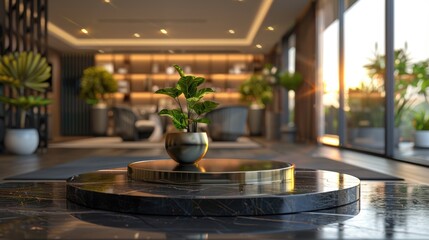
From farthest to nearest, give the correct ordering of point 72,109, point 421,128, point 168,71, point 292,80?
1. point 72,109
2. point 168,71
3. point 292,80
4. point 421,128

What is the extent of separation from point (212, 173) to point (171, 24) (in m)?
9.07

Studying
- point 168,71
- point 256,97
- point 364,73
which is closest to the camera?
point 364,73

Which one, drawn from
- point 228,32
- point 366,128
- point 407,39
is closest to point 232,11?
point 228,32

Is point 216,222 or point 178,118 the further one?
point 178,118

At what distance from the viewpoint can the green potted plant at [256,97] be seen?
13617 millimetres

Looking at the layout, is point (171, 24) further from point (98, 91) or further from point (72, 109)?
point (72, 109)

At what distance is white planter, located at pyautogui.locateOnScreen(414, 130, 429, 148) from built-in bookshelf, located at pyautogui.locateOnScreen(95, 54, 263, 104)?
9.32 metres

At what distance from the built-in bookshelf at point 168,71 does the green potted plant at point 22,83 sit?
756 centimetres

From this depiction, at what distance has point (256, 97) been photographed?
13836 millimetres

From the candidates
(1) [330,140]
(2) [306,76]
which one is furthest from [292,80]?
(1) [330,140]

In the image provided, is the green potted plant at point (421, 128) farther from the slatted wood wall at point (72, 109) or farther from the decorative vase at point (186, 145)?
the slatted wood wall at point (72, 109)

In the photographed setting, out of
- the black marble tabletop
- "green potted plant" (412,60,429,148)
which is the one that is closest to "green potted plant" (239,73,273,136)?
"green potted plant" (412,60,429,148)

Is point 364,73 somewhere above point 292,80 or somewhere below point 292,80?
below

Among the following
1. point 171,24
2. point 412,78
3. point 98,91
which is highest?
point 171,24
